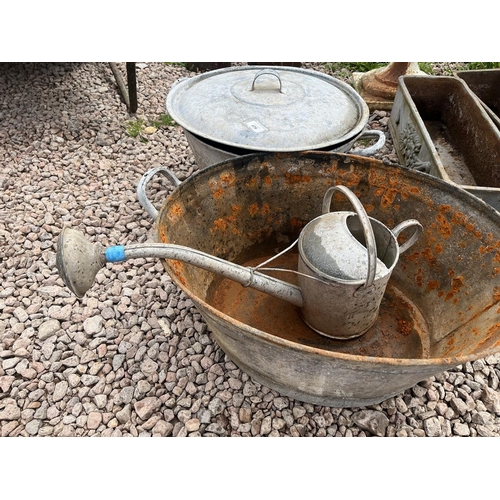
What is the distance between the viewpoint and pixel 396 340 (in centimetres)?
199

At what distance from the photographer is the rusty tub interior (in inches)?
Answer: 64.2

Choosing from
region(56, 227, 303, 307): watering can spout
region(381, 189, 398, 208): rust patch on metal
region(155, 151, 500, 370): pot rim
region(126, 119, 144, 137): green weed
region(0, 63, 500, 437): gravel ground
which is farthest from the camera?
region(126, 119, 144, 137): green weed

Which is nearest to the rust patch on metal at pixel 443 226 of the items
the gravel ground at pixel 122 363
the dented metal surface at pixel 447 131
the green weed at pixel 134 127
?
the gravel ground at pixel 122 363

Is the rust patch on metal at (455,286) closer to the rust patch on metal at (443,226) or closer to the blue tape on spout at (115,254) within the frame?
the rust patch on metal at (443,226)

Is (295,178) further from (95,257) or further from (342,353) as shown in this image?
(95,257)

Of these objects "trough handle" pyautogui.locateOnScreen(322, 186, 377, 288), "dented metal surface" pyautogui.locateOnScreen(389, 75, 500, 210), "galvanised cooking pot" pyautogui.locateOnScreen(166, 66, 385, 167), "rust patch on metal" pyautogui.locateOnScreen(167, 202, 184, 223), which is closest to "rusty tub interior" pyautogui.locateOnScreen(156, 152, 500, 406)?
"rust patch on metal" pyautogui.locateOnScreen(167, 202, 184, 223)

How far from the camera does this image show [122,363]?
1.99 m

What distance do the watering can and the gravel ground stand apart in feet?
1.45

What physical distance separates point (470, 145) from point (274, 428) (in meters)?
2.80

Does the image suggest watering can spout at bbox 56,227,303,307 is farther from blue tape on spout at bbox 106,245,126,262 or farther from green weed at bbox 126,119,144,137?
green weed at bbox 126,119,144,137

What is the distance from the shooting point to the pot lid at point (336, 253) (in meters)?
1.55

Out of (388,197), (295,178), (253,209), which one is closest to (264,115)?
(295,178)

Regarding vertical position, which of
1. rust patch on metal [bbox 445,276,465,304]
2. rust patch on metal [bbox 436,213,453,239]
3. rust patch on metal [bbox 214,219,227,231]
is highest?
rust patch on metal [bbox 436,213,453,239]

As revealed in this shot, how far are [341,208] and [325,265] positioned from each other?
26.1 inches
